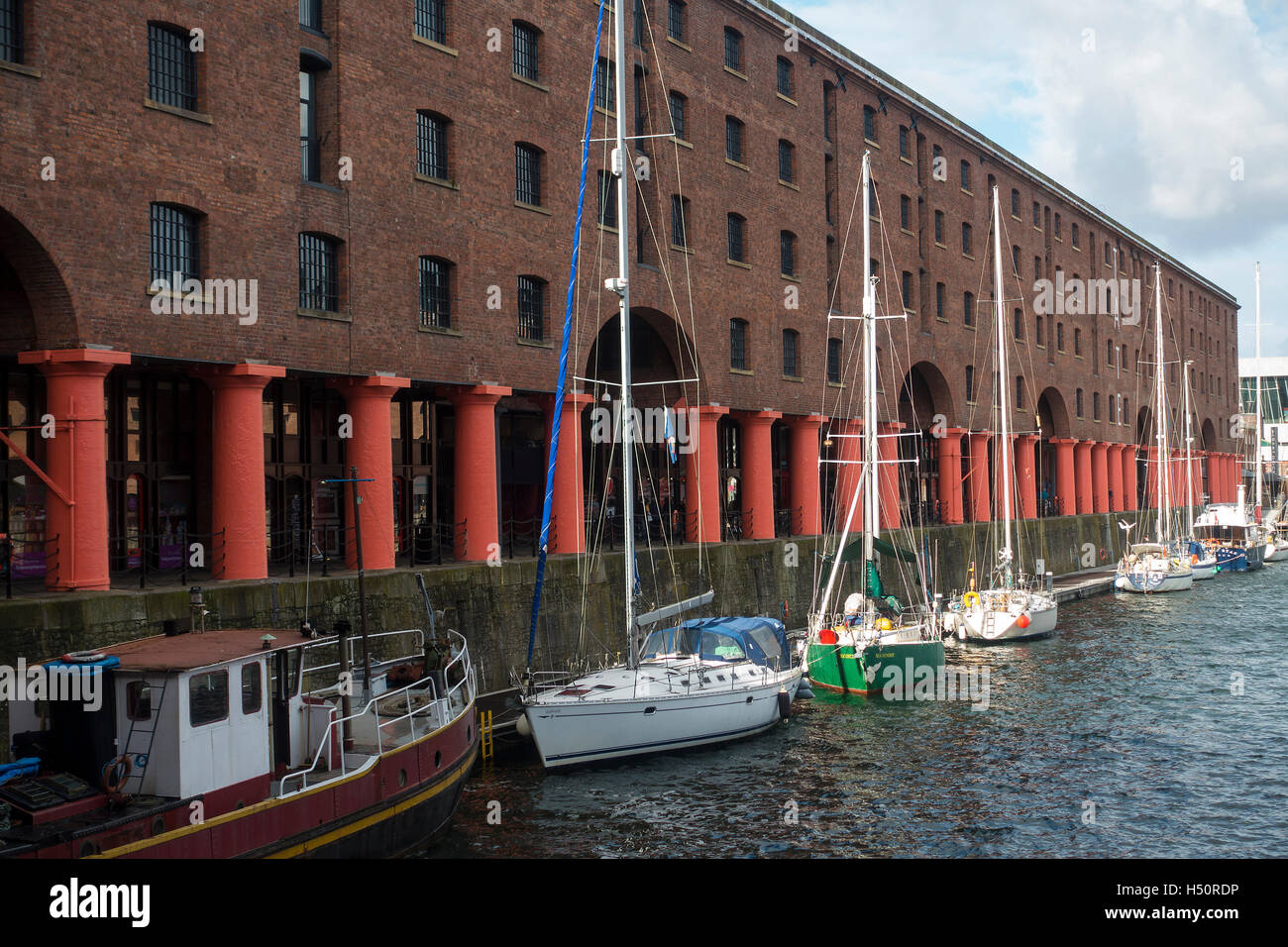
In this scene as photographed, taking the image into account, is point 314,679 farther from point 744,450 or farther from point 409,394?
point 744,450

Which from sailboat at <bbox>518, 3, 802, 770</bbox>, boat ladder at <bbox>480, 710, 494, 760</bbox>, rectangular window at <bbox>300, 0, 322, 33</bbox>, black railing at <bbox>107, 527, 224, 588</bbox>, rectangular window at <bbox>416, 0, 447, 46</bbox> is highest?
rectangular window at <bbox>416, 0, 447, 46</bbox>

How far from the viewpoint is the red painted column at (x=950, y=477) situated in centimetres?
5475

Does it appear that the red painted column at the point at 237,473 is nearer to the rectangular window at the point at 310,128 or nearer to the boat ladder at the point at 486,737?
the rectangular window at the point at 310,128

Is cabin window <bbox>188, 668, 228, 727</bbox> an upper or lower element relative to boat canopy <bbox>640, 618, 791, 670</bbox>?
upper

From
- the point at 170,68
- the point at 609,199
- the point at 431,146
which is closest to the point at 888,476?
the point at 609,199

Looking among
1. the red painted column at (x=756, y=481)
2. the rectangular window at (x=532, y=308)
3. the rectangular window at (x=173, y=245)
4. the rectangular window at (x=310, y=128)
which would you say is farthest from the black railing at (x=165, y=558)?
the red painted column at (x=756, y=481)

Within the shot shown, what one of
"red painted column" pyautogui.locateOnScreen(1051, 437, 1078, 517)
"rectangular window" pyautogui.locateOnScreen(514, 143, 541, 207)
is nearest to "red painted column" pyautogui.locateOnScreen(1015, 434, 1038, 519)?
"red painted column" pyautogui.locateOnScreen(1051, 437, 1078, 517)

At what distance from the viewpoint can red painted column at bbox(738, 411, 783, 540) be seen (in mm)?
40750

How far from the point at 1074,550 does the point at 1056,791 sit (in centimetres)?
4775

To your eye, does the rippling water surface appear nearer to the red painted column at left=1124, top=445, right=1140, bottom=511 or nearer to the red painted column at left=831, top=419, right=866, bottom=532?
the red painted column at left=831, top=419, right=866, bottom=532

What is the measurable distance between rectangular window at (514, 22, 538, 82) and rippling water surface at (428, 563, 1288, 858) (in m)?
18.0

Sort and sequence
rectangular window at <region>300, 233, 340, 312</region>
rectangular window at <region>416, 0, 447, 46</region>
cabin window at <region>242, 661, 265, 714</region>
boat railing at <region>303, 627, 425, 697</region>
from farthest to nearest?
rectangular window at <region>416, 0, 447, 46</region>
rectangular window at <region>300, 233, 340, 312</region>
boat railing at <region>303, 627, 425, 697</region>
cabin window at <region>242, 661, 265, 714</region>

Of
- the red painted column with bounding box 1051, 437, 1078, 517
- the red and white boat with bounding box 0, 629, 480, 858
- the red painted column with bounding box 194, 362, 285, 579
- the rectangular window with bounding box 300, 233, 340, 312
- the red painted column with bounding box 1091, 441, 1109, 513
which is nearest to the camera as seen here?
the red and white boat with bounding box 0, 629, 480, 858

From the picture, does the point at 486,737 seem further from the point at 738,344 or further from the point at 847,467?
the point at 847,467
